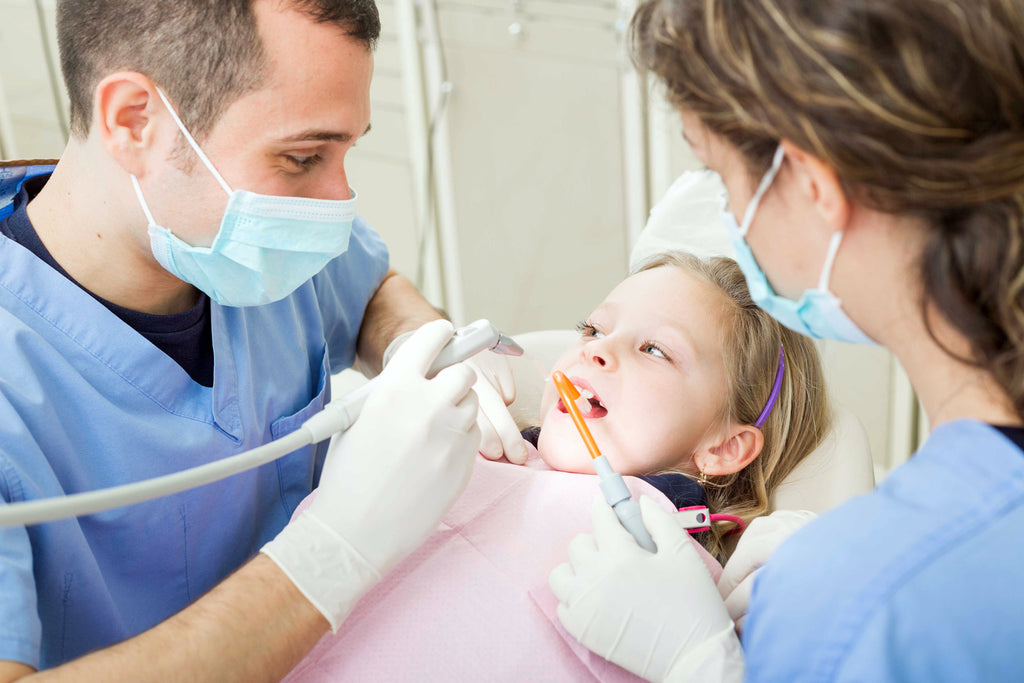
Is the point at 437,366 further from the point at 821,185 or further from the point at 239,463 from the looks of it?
the point at 821,185

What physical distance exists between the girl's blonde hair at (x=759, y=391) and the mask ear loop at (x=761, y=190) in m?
0.61

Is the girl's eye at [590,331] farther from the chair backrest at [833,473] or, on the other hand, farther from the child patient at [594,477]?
the chair backrest at [833,473]

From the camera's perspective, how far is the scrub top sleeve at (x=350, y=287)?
1.84 m

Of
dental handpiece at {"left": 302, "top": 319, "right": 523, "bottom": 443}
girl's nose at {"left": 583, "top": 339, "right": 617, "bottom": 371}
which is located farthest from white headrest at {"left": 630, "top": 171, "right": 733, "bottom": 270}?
dental handpiece at {"left": 302, "top": 319, "right": 523, "bottom": 443}

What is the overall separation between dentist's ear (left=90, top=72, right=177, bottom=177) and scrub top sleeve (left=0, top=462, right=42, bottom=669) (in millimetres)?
453

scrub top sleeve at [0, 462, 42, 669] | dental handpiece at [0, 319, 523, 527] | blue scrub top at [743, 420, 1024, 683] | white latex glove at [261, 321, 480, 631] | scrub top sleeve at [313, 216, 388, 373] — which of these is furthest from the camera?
scrub top sleeve at [313, 216, 388, 373]

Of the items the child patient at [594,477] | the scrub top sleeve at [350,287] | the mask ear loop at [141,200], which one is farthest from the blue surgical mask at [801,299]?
the scrub top sleeve at [350,287]

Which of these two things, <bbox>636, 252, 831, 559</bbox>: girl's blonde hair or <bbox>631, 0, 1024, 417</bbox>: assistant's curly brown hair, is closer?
<bbox>631, 0, 1024, 417</bbox>: assistant's curly brown hair

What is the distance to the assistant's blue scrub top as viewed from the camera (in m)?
1.16

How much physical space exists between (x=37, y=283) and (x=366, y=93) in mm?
541

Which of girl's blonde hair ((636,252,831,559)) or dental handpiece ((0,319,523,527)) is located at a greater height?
dental handpiece ((0,319,523,527))

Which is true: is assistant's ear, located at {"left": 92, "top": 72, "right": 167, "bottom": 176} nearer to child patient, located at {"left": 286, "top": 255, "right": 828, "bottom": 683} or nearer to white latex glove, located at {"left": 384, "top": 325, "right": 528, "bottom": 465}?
white latex glove, located at {"left": 384, "top": 325, "right": 528, "bottom": 465}

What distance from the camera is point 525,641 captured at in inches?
47.9

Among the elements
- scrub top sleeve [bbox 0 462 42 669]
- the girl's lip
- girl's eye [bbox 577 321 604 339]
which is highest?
scrub top sleeve [bbox 0 462 42 669]
